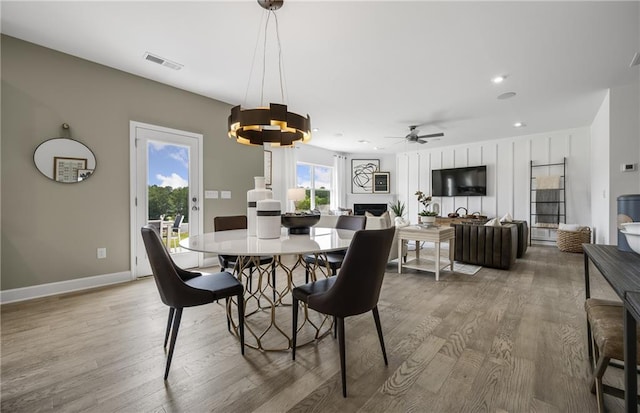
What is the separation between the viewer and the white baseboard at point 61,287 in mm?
2613

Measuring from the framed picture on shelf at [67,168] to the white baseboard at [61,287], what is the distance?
3.65ft

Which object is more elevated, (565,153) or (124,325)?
(565,153)

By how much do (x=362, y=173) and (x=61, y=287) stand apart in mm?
7611

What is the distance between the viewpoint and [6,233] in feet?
8.50

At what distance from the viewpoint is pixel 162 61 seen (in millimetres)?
3045

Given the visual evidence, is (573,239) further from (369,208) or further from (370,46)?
(370,46)

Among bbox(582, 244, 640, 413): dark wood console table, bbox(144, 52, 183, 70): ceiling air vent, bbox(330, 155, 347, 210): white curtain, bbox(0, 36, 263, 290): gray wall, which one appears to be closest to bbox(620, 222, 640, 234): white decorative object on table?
bbox(582, 244, 640, 413): dark wood console table

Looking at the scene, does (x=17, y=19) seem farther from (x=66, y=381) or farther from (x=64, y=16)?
(x=66, y=381)

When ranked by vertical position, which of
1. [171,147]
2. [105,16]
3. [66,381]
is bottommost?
[66,381]

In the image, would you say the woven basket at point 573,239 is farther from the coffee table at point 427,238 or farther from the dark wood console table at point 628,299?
the dark wood console table at point 628,299

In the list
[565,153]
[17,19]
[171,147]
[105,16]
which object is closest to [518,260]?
[565,153]

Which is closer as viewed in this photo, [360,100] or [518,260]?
[360,100]

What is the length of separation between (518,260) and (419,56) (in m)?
3.77

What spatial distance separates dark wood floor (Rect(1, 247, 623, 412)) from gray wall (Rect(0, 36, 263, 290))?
0.50 metres
